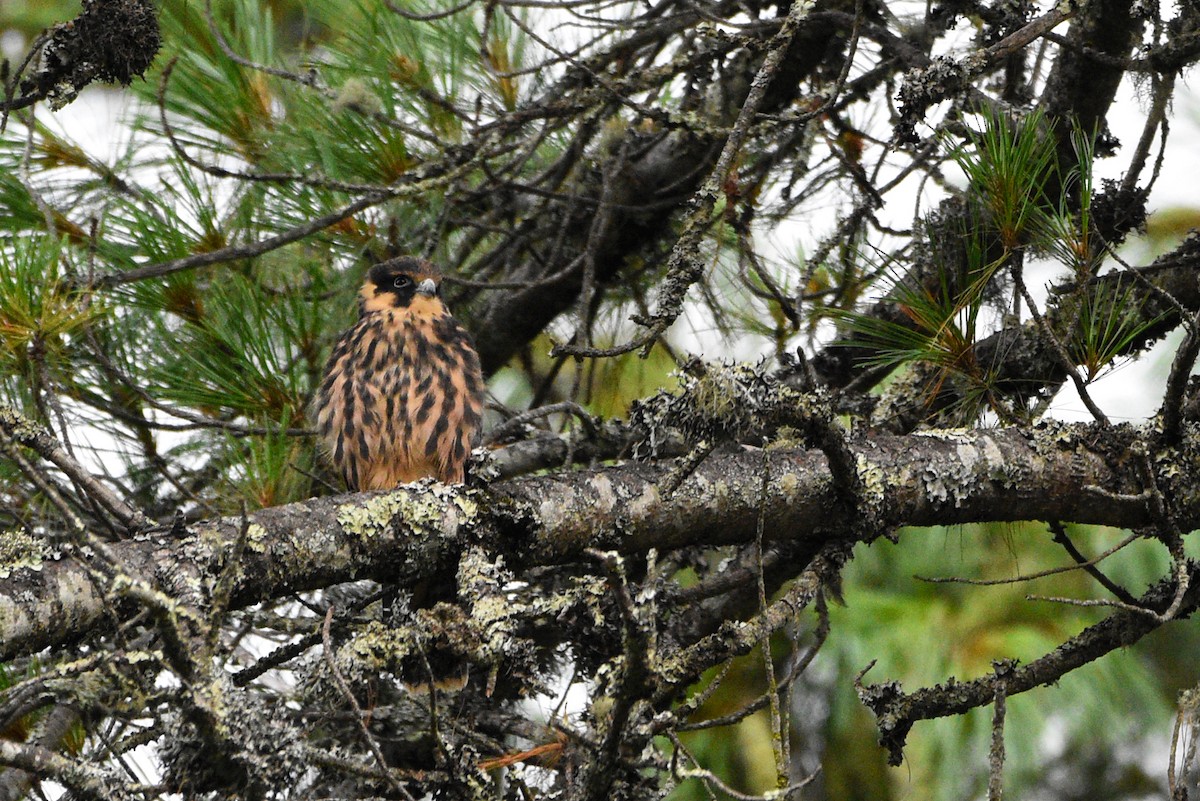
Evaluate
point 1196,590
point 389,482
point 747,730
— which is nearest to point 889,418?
point 1196,590

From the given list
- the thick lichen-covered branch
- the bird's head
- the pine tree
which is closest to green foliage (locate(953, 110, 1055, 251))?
the pine tree

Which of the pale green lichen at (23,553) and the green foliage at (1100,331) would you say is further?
the green foliage at (1100,331)

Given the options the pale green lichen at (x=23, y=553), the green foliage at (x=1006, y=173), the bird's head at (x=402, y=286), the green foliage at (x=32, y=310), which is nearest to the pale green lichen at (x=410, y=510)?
the pale green lichen at (x=23, y=553)

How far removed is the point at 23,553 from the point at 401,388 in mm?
1779

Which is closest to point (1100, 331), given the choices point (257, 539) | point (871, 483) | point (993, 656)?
point (871, 483)

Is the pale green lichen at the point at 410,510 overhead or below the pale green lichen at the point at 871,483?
below

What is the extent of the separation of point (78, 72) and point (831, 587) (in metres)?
1.93

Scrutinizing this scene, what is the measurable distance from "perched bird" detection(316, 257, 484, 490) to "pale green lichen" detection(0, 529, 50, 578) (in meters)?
1.62

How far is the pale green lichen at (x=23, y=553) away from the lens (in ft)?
6.31

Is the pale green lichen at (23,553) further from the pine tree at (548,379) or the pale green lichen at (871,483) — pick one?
the pale green lichen at (871,483)

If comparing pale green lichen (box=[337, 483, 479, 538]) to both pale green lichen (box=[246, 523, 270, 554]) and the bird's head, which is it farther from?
the bird's head

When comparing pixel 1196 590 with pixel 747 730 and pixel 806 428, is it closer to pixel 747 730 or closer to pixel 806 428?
pixel 806 428

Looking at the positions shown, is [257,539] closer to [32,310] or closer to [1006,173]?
[32,310]

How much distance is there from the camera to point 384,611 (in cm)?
267
